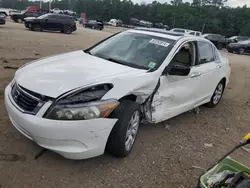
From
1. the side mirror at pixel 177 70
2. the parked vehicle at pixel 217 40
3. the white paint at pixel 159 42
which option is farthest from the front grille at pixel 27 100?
the parked vehicle at pixel 217 40

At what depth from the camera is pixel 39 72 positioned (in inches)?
138

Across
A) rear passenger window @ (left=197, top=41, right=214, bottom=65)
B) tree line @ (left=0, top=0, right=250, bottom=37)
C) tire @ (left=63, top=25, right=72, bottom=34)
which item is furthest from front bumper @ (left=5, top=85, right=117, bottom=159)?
tree line @ (left=0, top=0, right=250, bottom=37)

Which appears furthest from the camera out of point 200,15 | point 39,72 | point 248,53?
point 200,15

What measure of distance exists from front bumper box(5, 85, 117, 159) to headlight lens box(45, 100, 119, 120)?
49 millimetres

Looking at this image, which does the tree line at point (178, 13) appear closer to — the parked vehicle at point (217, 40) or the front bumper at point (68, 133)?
the parked vehicle at point (217, 40)

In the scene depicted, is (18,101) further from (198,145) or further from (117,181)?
(198,145)

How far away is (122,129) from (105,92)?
0.47 metres

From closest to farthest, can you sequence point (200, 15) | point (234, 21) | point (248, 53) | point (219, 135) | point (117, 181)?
point (117, 181)
point (219, 135)
point (248, 53)
point (234, 21)
point (200, 15)

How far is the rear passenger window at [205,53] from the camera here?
524 centimetres

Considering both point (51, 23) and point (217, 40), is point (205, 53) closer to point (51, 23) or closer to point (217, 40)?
point (51, 23)

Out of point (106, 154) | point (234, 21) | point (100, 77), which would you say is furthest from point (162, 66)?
point (234, 21)

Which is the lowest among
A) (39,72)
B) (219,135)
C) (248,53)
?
(248,53)

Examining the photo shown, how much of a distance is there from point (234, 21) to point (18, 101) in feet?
260

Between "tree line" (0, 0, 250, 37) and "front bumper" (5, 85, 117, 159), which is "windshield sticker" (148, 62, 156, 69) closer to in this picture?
"front bumper" (5, 85, 117, 159)
